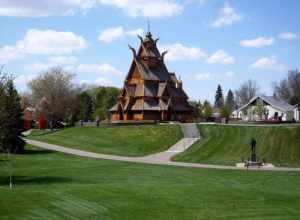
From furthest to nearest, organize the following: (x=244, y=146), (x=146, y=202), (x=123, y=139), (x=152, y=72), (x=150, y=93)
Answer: (x=152, y=72)
(x=150, y=93)
(x=123, y=139)
(x=244, y=146)
(x=146, y=202)

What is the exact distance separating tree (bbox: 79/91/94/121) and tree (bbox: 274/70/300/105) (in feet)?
154

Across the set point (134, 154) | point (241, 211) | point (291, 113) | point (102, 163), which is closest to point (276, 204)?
point (241, 211)

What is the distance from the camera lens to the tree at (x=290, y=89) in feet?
363

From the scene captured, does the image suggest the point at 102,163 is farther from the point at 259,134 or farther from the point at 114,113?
the point at 114,113

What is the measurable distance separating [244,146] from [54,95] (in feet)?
159

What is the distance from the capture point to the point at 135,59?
216 ft

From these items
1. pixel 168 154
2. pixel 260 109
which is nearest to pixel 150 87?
pixel 260 109

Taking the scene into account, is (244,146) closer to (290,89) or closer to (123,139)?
(123,139)

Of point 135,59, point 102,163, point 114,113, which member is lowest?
point 102,163

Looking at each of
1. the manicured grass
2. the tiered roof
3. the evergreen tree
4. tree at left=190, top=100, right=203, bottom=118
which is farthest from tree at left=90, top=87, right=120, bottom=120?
the manicured grass

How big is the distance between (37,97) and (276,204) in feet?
245

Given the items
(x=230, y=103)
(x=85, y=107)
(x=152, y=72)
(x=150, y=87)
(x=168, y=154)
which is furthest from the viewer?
(x=230, y=103)

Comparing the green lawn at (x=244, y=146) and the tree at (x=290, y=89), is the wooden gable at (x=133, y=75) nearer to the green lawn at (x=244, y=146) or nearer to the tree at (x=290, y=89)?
the green lawn at (x=244, y=146)

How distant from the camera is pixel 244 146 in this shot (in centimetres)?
4272
